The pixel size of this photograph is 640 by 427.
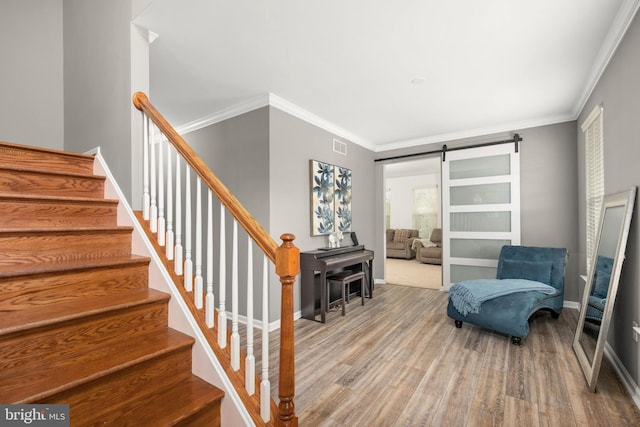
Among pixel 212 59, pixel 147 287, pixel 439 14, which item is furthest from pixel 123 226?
pixel 439 14

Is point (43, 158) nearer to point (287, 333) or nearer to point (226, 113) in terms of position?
point (287, 333)

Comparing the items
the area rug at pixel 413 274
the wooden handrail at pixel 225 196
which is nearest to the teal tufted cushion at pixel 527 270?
the area rug at pixel 413 274

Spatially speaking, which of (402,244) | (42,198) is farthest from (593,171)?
(402,244)

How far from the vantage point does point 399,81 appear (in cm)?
305

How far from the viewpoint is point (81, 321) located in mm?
1250

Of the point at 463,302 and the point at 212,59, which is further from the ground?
the point at 212,59

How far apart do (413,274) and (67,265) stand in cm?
592

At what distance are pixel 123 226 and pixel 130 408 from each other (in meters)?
1.06

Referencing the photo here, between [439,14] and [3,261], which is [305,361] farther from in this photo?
[439,14]

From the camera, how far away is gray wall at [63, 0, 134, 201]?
7.01ft

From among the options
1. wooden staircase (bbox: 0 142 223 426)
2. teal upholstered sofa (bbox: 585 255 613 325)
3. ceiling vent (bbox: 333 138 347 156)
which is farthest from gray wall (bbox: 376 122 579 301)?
wooden staircase (bbox: 0 142 223 426)

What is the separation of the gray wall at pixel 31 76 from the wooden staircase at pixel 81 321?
1256 mm

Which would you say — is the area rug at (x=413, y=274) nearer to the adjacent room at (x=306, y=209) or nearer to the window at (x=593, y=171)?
the adjacent room at (x=306, y=209)

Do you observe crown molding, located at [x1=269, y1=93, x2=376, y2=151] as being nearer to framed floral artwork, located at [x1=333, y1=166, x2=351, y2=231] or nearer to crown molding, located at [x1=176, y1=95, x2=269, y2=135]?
crown molding, located at [x1=176, y1=95, x2=269, y2=135]
